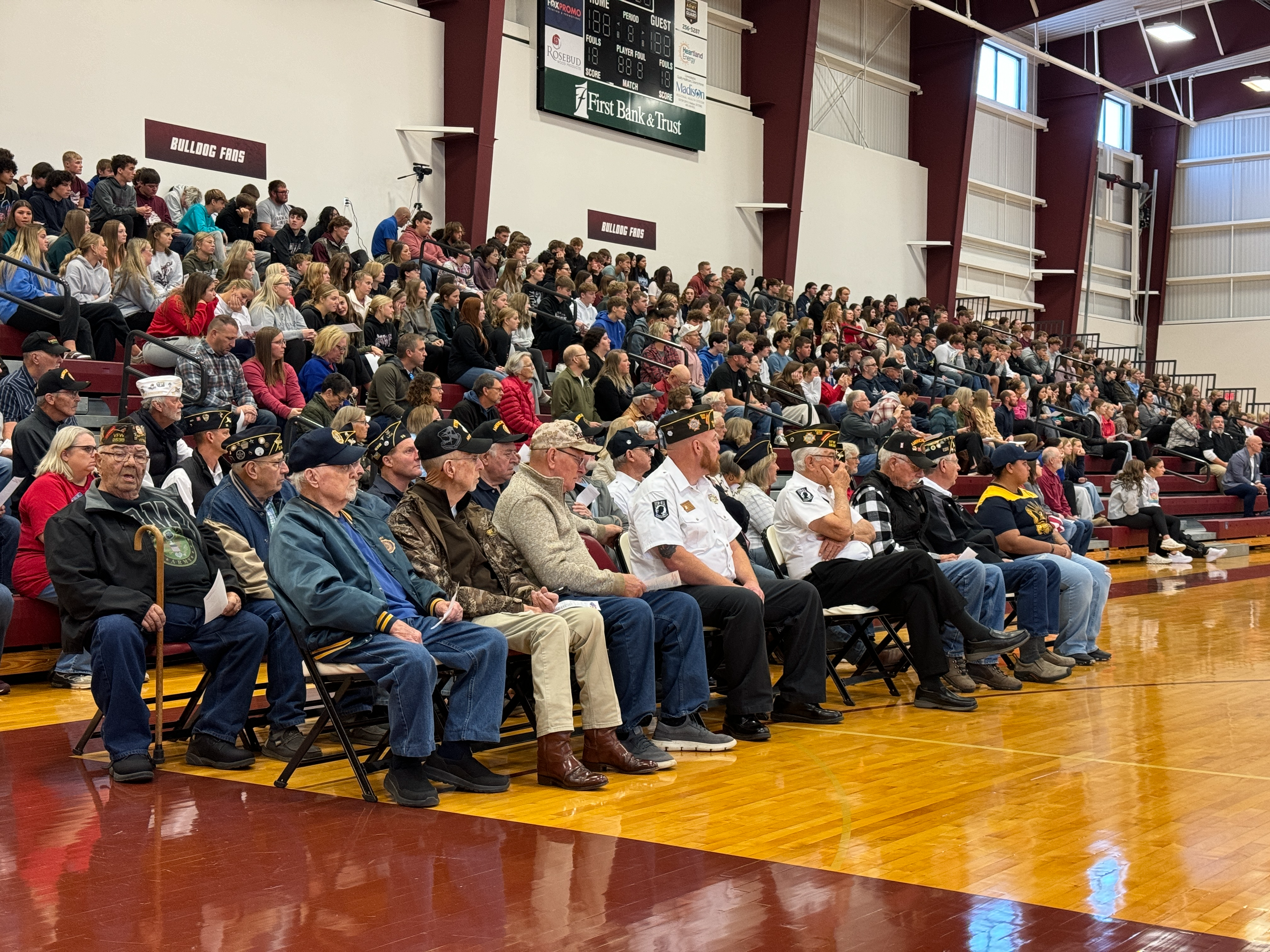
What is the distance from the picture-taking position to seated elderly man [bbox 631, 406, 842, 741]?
223 inches

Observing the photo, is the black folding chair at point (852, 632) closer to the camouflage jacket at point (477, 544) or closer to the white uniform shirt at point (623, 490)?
the white uniform shirt at point (623, 490)

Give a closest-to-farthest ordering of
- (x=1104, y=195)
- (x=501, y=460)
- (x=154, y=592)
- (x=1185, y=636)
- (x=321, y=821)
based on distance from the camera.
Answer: (x=321, y=821) → (x=154, y=592) → (x=501, y=460) → (x=1185, y=636) → (x=1104, y=195)

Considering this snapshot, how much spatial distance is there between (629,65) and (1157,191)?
1840 cm

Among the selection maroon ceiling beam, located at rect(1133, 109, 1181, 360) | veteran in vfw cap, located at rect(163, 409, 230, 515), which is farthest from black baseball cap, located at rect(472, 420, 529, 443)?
maroon ceiling beam, located at rect(1133, 109, 1181, 360)

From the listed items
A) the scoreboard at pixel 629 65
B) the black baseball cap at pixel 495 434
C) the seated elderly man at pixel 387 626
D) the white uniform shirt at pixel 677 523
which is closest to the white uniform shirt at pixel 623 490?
the white uniform shirt at pixel 677 523

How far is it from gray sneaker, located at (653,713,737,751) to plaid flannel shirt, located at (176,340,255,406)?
175 inches

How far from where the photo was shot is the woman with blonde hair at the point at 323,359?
982cm

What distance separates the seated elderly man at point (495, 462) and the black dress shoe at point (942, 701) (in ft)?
7.67

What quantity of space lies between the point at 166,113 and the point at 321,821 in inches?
453

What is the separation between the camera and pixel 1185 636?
9102mm

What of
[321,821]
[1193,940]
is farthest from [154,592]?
[1193,940]

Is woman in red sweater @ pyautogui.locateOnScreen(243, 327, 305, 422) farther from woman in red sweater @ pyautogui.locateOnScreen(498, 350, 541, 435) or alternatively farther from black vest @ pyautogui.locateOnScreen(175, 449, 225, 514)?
black vest @ pyautogui.locateOnScreen(175, 449, 225, 514)

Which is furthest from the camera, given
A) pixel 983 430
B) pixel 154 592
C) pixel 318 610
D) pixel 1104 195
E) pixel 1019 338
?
pixel 1104 195

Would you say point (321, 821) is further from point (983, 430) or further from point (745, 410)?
point (983, 430)
